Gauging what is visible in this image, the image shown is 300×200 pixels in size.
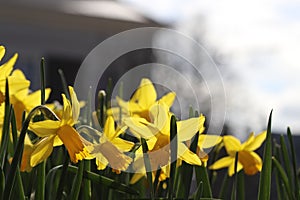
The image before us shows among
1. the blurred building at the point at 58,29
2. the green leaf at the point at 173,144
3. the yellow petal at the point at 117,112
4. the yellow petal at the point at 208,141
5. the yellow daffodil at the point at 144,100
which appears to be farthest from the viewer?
the blurred building at the point at 58,29

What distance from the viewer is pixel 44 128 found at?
0.77 m

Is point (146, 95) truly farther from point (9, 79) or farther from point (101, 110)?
point (9, 79)

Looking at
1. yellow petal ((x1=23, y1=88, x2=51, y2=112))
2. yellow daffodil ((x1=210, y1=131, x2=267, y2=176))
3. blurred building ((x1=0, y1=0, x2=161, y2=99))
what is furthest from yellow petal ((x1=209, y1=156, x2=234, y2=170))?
blurred building ((x1=0, y1=0, x2=161, y2=99))

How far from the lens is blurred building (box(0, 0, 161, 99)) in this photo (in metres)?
7.36

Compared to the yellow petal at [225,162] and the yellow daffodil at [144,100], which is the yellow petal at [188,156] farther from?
the yellow petal at [225,162]

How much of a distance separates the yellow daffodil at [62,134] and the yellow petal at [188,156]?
10 cm

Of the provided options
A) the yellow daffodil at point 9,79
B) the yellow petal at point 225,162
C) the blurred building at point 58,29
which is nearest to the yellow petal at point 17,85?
the yellow daffodil at point 9,79

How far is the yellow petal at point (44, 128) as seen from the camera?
2.52 ft

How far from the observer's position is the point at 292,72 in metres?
13.8

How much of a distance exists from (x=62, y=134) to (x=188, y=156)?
13 cm

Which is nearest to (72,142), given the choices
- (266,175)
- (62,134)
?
(62,134)

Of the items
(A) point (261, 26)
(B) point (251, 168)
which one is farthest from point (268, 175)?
(A) point (261, 26)

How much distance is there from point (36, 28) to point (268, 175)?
7665 millimetres

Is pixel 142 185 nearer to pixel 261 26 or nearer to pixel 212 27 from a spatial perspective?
pixel 212 27
